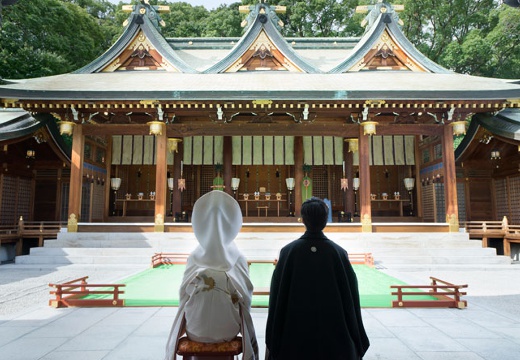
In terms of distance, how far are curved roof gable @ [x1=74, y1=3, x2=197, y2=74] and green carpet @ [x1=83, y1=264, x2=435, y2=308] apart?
9495 mm

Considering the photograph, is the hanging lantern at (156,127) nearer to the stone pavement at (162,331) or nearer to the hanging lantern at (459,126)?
the stone pavement at (162,331)

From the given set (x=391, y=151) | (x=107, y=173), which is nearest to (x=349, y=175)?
(x=391, y=151)

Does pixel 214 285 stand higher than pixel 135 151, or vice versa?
pixel 135 151

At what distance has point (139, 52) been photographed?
1541cm

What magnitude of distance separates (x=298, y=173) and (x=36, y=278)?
390 inches

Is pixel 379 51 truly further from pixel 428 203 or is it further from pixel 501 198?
pixel 501 198

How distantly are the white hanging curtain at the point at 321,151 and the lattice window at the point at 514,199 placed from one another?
22.1ft

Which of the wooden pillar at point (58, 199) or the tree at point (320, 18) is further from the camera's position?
the tree at point (320, 18)

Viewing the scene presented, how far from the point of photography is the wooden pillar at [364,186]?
39.0 ft

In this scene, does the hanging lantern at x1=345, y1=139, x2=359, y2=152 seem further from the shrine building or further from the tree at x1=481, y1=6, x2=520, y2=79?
the tree at x1=481, y1=6, x2=520, y2=79

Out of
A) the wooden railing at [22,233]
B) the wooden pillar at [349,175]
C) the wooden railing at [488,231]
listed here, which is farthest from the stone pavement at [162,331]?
the wooden pillar at [349,175]

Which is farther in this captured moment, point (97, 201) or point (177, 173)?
point (177, 173)

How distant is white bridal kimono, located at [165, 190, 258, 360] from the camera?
2375mm

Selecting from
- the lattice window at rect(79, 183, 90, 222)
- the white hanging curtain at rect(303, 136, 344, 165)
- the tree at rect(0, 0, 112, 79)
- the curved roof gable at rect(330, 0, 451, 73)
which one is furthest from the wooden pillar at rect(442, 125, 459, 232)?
the tree at rect(0, 0, 112, 79)
